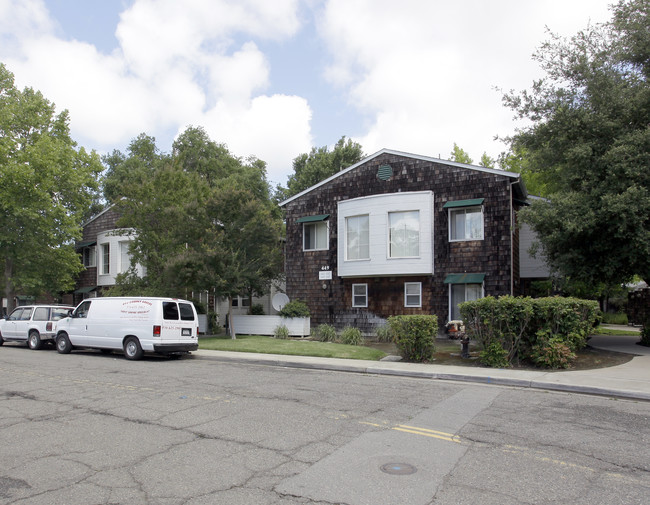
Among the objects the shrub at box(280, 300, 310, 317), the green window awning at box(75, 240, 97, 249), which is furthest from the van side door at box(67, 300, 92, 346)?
the green window awning at box(75, 240, 97, 249)

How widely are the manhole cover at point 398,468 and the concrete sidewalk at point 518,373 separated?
20.9 feet

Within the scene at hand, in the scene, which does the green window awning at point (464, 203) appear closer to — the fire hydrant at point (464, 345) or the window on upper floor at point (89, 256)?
the fire hydrant at point (464, 345)

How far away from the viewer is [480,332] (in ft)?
43.5

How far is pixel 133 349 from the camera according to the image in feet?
51.5

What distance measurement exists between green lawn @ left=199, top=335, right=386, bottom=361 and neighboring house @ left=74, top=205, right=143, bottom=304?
13.9 metres

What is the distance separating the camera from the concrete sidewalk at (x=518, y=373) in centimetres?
1024

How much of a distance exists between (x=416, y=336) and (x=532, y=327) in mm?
3021

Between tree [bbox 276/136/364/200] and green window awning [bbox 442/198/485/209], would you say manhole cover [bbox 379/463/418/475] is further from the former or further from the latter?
tree [bbox 276/136/364/200]

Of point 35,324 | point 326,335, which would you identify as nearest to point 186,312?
point 326,335

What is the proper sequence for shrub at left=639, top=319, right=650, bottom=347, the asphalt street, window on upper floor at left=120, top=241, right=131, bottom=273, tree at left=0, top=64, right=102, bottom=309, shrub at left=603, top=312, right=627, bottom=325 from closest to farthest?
the asphalt street, shrub at left=639, top=319, right=650, bottom=347, tree at left=0, top=64, right=102, bottom=309, window on upper floor at left=120, top=241, right=131, bottom=273, shrub at left=603, top=312, right=627, bottom=325

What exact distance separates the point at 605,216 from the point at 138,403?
44.0 ft

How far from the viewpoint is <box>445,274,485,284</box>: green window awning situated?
19.7 meters

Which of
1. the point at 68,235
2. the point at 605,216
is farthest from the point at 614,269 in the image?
the point at 68,235

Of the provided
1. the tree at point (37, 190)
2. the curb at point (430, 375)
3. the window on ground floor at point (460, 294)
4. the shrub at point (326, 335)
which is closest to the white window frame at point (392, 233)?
the window on ground floor at point (460, 294)
